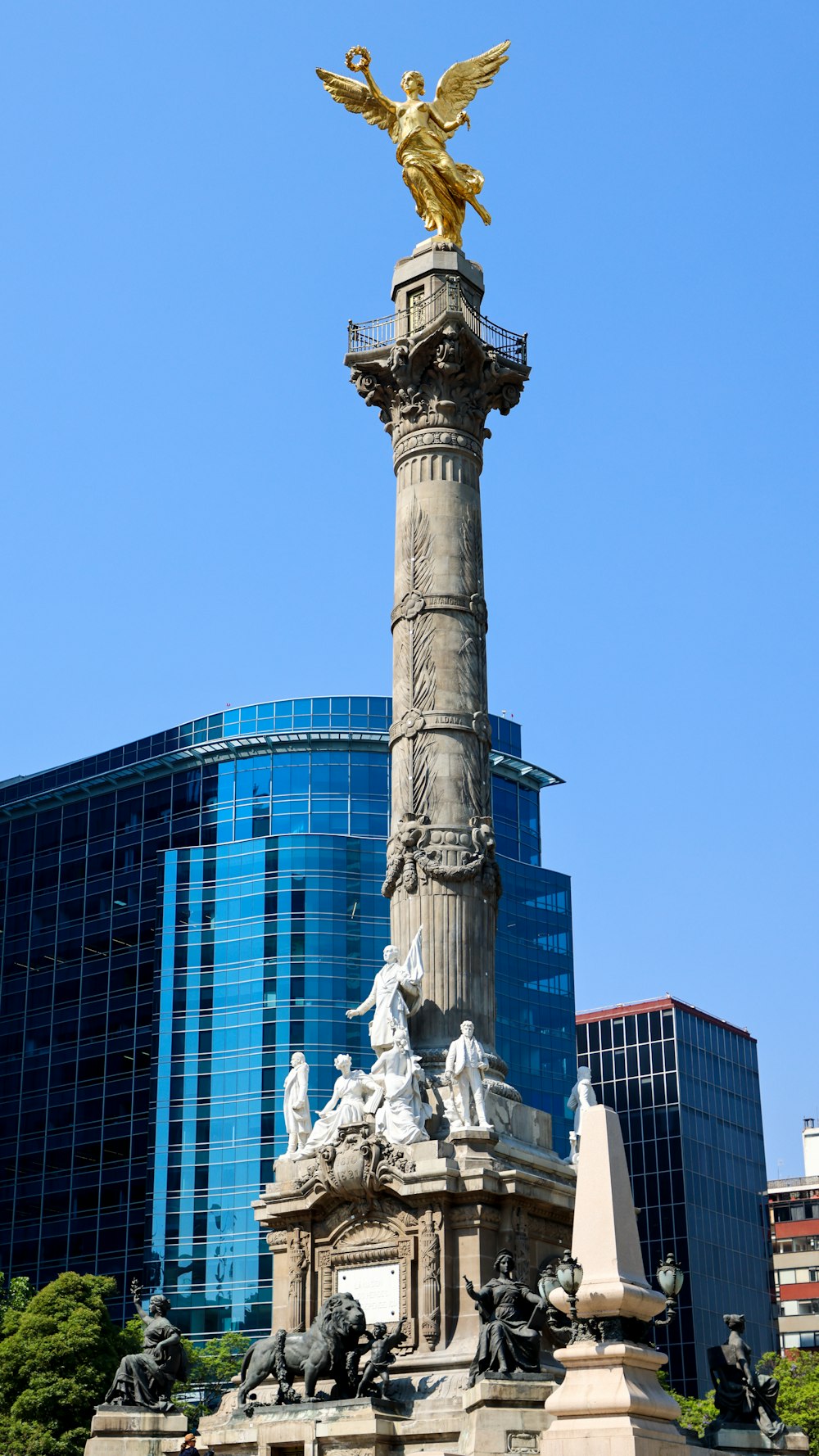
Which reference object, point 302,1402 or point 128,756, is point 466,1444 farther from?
point 128,756

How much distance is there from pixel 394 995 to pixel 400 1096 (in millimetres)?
1969

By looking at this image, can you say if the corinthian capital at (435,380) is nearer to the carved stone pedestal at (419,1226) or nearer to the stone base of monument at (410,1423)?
the carved stone pedestal at (419,1226)

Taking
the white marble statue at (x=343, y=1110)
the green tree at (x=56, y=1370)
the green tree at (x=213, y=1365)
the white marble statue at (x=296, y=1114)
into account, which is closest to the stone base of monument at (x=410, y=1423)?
the white marble statue at (x=343, y=1110)

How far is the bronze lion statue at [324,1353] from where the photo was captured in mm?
27781

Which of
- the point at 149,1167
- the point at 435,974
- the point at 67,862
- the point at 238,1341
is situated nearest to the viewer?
the point at 435,974

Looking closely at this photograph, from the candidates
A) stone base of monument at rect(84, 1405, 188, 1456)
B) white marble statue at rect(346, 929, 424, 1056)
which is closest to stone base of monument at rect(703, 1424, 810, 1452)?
white marble statue at rect(346, 929, 424, 1056)

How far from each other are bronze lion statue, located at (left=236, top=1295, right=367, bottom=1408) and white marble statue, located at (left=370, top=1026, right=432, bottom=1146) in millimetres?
3214

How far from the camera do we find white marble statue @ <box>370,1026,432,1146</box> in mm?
30969

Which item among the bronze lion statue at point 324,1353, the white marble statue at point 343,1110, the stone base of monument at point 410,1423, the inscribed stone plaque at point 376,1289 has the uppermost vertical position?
the white marble statue at point 343,1110

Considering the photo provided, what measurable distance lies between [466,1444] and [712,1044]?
88662mm

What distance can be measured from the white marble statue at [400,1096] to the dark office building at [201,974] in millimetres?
43979

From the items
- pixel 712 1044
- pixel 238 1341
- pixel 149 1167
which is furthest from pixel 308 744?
pixel 712 1044

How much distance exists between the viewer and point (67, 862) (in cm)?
9075

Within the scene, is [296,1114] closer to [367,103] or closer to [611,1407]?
[611,1407]
